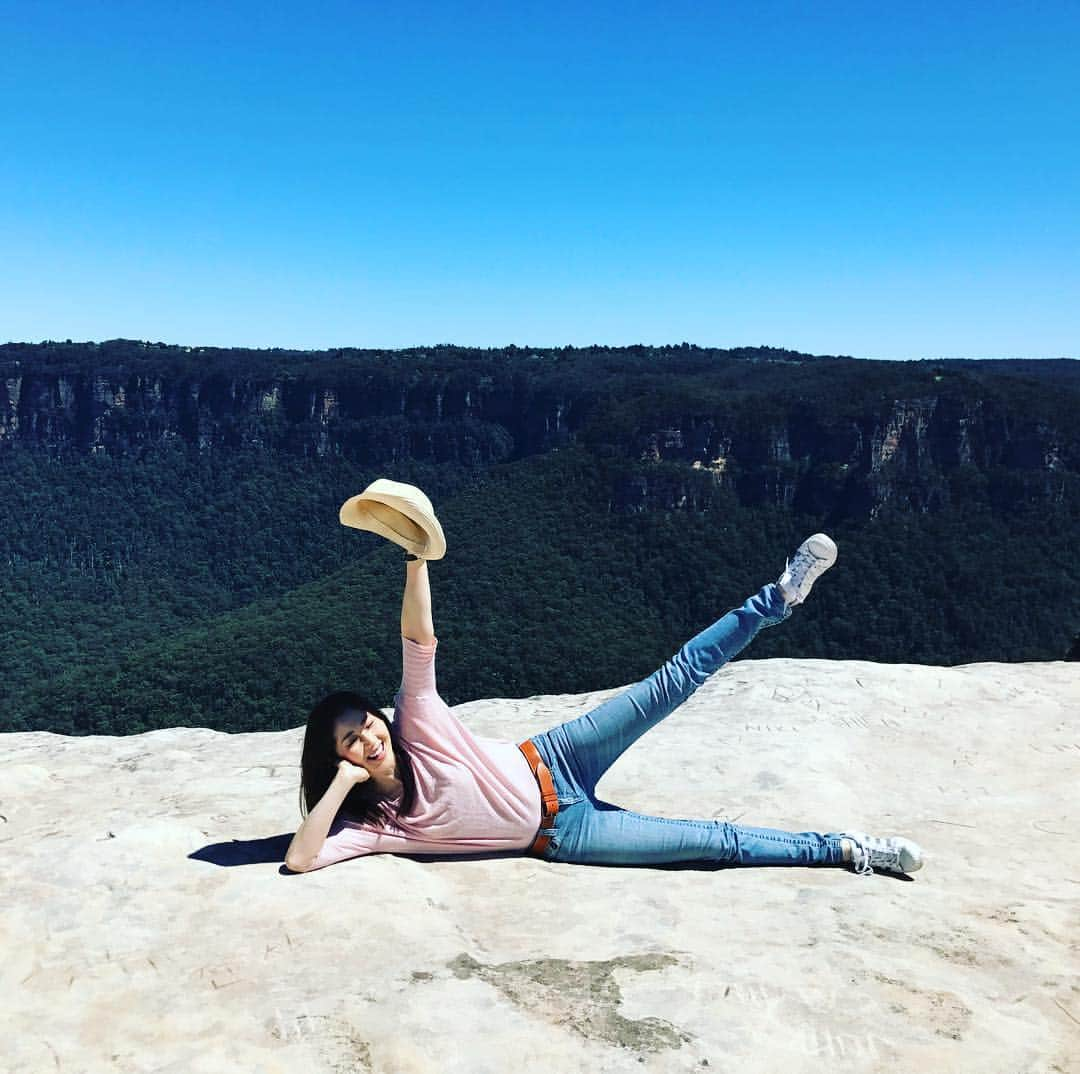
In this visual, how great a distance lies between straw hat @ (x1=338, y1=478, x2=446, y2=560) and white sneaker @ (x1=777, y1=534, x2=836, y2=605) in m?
1.86

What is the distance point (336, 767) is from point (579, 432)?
248 ft

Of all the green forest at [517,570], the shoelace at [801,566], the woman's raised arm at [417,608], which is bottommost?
the green forest at [517,570]

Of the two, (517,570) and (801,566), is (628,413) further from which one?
(801,566)

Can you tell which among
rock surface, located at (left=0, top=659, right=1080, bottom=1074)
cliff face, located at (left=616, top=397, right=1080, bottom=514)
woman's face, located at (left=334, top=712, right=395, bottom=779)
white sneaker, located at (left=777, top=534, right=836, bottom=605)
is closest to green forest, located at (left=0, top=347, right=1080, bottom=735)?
cliff face, located at (left=616, top=397, right=1080, bottom=514)

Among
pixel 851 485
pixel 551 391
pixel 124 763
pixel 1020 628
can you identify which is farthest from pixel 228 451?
pixel 124 763

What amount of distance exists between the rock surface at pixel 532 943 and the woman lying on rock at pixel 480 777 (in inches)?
5.0

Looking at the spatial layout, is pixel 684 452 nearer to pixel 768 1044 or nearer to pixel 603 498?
pixel 603 498

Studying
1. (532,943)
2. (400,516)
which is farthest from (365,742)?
(532,943)

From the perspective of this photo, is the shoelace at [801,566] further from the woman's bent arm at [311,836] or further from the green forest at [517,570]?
the green forest at [517,570]

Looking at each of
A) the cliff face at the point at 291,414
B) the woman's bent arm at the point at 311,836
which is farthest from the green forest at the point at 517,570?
the woman's bent arm at the point at 311,836

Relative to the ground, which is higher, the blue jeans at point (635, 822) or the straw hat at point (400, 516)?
the straw hat at point (400, 516)

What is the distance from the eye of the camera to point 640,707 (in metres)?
4.79

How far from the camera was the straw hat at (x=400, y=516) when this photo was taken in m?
4.29

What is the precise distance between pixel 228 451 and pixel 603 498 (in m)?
42.8
